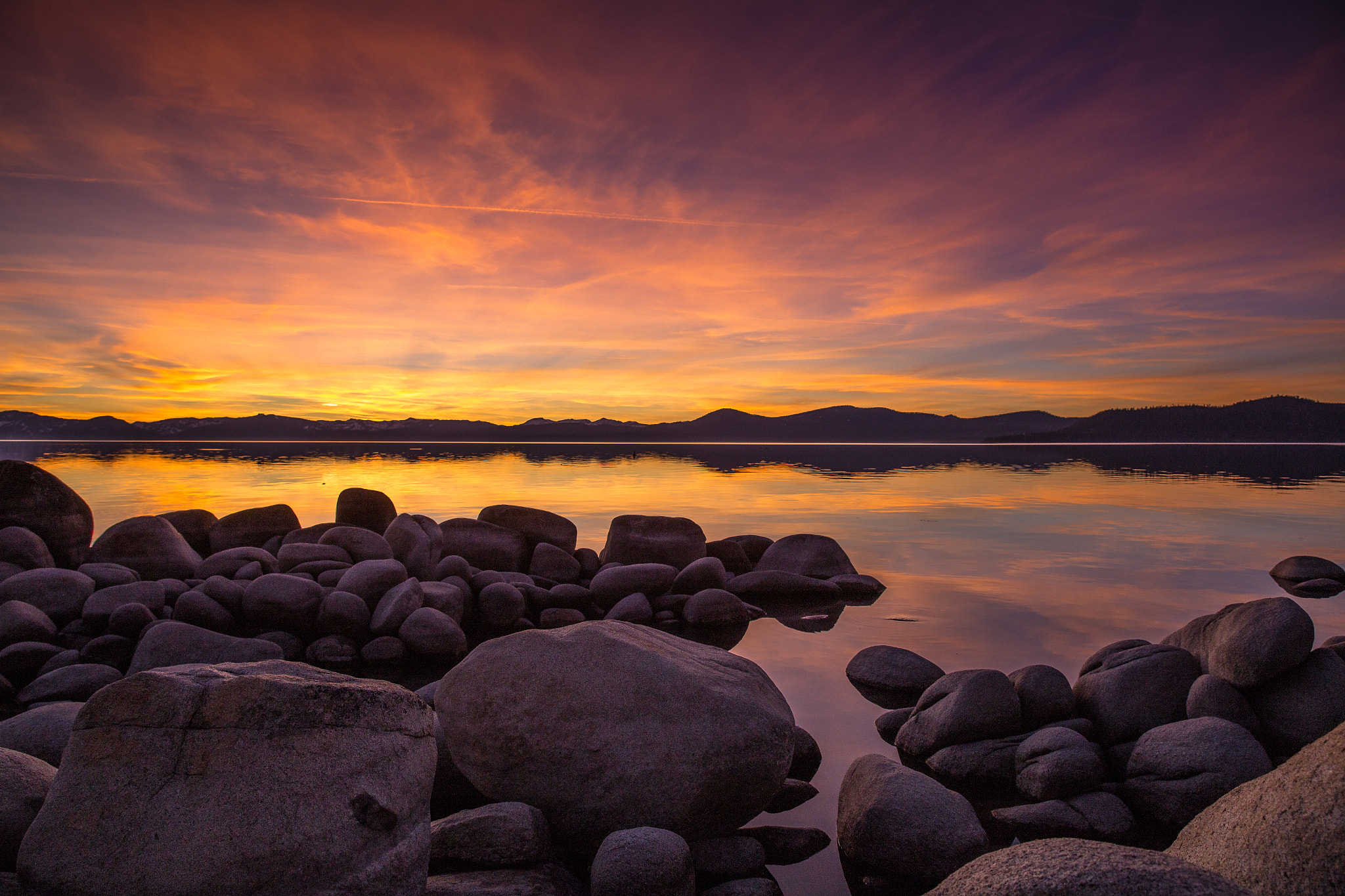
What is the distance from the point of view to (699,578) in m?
12.1

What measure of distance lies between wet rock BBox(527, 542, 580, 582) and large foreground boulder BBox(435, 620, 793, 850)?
7828 mm

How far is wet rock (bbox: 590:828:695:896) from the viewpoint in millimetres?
3699

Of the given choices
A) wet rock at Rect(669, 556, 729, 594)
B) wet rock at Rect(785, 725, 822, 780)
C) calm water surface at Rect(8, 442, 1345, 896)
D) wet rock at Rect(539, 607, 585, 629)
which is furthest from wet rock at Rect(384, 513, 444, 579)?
wet rock at Rect(785, 725, 822, 780)

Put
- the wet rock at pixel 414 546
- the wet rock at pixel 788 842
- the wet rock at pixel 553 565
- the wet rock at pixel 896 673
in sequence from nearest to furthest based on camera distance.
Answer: the wet rock at pixel 788 842
the wet rock at pixel 896 673
the wet rock at pixel 414 546
the wet rock at pixel 553 565

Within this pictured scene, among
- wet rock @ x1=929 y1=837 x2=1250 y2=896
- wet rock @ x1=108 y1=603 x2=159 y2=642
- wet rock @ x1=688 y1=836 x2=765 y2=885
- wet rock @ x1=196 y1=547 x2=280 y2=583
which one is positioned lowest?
wet rock @ x1=688 y1=836 x2=765 y2=885

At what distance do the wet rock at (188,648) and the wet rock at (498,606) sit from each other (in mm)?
3201

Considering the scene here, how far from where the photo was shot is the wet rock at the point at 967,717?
6.11 meters

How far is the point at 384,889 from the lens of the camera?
10.5 ft

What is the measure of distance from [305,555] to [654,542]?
5.91m

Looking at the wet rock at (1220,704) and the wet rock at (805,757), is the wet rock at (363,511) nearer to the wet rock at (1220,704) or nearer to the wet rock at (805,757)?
the wet rock at (805,757)

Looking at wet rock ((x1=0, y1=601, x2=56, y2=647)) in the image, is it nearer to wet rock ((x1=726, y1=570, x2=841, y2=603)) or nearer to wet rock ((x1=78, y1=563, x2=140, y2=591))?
wet rock ((x1=78, y1=563, x2=140, y2=591))

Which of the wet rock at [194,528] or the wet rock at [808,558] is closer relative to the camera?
the wet rock at [194,528]

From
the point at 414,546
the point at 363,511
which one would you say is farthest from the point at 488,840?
the point at 363,511

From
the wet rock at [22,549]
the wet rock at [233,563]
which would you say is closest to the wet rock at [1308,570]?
the wet rock at [233,563]
